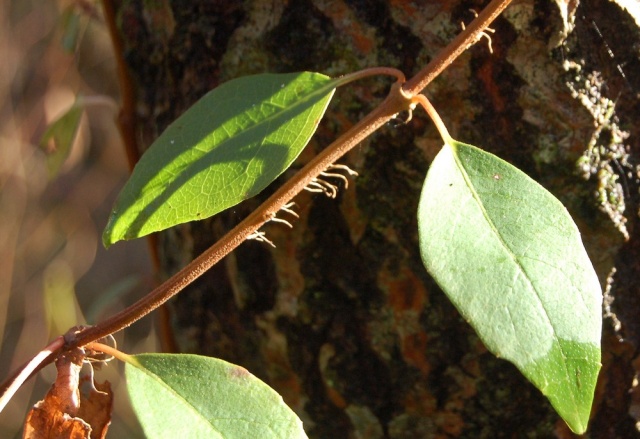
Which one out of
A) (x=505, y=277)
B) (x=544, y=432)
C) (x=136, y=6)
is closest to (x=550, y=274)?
(x=505, y=277)

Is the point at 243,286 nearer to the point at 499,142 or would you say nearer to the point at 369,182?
the point at 369,182

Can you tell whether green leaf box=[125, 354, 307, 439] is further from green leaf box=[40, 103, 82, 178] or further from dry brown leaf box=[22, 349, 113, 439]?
green leaf box=[40, 103, 82, 178]

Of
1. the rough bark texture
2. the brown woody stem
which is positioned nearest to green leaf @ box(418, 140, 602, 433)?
the brown woody stem

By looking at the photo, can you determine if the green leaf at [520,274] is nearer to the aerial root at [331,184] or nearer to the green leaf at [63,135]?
the aerial root at [331,184]

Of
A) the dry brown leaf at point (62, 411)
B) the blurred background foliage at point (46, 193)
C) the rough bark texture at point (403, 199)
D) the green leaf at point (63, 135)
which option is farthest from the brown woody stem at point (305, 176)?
the blurred background foliage at point (46, 193)

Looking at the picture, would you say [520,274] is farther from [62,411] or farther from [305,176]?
[62,411]

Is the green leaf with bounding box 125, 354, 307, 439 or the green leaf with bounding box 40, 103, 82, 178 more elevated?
the green leaf with bounding box 40, 103, 82, 178
